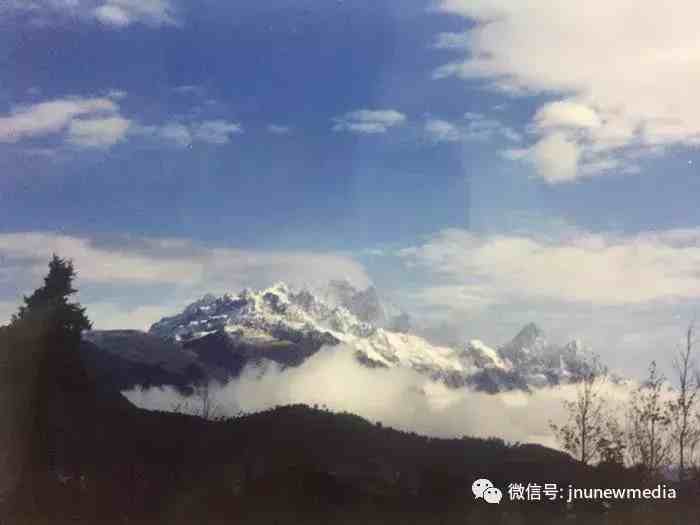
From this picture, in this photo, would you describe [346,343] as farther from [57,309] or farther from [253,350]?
[57,309]

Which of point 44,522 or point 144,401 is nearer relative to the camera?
point 44,522

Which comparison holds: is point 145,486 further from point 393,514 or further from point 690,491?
point 690,491

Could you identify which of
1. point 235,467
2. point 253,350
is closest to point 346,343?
point 253,350

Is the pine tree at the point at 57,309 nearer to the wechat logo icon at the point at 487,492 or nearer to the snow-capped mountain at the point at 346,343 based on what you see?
the snow-capped mountain at the point at 346,343

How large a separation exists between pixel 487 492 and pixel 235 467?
487 cm

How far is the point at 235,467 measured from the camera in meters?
15.2

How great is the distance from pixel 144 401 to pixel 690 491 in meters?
11.2

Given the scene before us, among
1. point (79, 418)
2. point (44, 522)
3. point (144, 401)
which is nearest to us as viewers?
point (44, 522)

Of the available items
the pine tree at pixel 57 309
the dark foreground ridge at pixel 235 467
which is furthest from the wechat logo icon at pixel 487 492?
the pine tree at pixel 57 309

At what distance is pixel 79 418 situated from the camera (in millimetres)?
15359

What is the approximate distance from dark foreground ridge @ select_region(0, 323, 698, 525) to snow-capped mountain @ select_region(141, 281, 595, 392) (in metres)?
2.08

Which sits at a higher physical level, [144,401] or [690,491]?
[144,401]

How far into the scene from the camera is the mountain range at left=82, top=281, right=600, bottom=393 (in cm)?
1688

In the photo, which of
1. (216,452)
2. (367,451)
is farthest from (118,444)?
(367,451)
